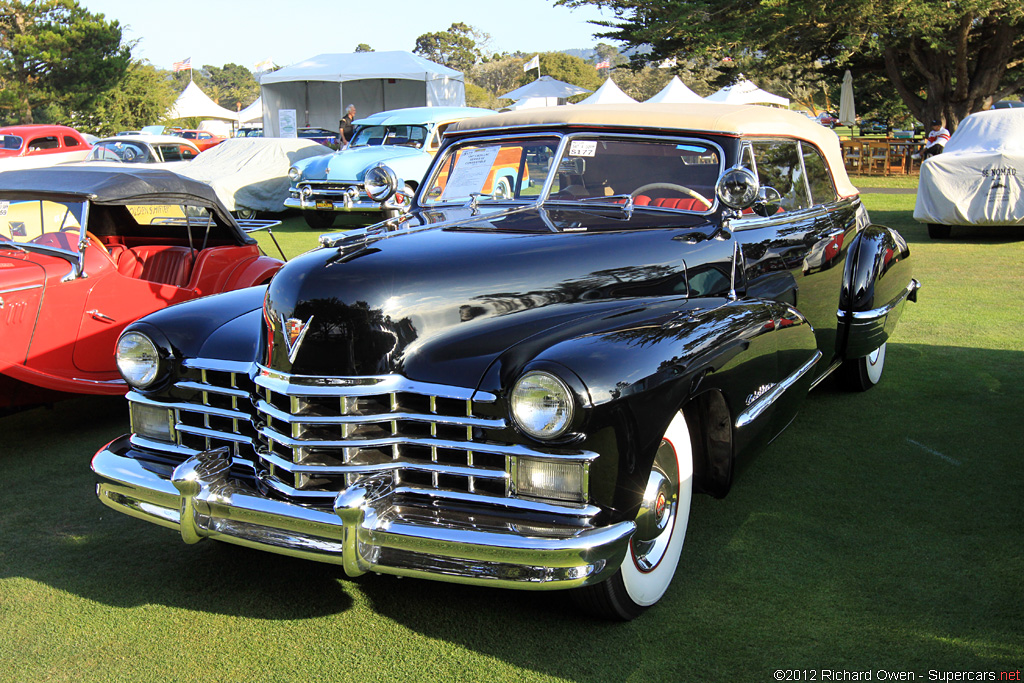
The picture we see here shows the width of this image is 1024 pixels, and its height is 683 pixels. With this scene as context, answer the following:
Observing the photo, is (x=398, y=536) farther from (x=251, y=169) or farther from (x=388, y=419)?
(x=251, y=169)

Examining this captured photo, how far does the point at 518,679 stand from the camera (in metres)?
2.53

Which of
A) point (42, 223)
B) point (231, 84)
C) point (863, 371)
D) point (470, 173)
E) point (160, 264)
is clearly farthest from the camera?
point (231, 84)

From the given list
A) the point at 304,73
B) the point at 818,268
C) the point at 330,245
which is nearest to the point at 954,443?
the point at 818,268

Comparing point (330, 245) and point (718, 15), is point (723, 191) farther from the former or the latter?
point (718, 15)

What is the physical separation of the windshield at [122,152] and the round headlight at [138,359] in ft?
44.4

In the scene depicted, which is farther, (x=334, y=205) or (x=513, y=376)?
(x=334, y=205)

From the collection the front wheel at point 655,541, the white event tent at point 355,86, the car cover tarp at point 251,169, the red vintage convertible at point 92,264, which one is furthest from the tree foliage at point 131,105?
the front wheel at point 655,541

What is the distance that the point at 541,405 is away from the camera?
2.43 m

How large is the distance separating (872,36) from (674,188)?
62.8 ft

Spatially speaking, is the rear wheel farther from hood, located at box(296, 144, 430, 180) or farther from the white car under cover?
the white car under cover

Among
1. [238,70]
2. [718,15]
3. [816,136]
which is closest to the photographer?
[816,136]

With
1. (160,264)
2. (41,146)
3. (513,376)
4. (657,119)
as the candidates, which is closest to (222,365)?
(513,376)

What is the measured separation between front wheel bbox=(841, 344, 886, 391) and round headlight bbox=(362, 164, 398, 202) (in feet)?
9.23

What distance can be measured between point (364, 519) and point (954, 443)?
329cm
